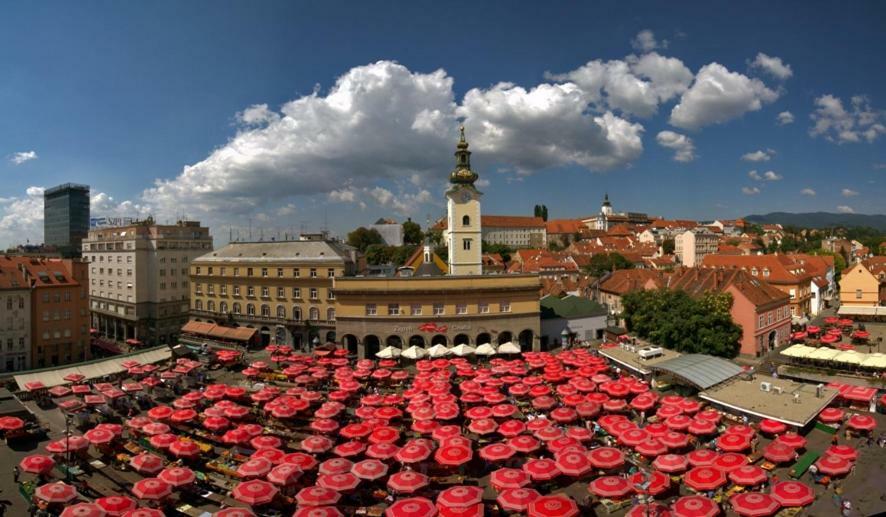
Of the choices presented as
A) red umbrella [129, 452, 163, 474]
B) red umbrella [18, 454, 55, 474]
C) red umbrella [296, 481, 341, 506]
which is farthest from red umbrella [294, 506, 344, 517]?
red umbrella [18, 454, 55, 474]

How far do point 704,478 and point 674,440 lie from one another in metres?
3.45

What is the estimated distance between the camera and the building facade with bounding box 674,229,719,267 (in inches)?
5415

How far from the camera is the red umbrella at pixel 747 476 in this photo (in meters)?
19.4

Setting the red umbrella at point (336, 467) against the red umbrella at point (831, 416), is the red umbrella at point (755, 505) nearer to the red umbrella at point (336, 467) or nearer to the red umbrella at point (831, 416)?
the red umbrella at point (831, 416)

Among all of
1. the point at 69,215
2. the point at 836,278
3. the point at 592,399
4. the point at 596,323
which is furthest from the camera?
the point at 69,215

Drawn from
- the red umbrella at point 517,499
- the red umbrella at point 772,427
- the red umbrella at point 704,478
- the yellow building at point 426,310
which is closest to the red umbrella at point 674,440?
the red umbrella at point 704,478

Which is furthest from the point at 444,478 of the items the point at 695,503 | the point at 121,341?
the point at 121,341

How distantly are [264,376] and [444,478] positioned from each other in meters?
20.9

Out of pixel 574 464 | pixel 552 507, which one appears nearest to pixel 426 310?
pixel 574 464

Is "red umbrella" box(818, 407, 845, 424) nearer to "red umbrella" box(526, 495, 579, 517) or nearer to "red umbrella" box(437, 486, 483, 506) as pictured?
"red umbrella" box(526, 495, 579, 517)

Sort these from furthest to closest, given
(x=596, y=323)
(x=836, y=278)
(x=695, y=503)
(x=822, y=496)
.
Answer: (x=836, y=278) < (x=596, y=323) < (x=822, y=496) < (x=695, y=503)

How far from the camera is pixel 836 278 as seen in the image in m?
91.0

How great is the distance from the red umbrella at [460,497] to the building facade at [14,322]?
4344 centimetres

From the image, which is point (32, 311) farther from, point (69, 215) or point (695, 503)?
point (69, 215)
